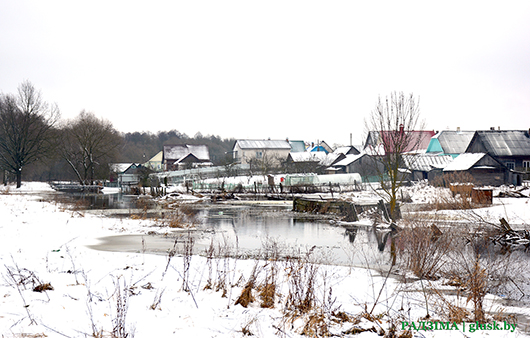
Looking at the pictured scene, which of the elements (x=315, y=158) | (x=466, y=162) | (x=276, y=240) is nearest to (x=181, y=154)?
(x=315, y=158)

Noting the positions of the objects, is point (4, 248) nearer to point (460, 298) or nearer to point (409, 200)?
point (460, 298)

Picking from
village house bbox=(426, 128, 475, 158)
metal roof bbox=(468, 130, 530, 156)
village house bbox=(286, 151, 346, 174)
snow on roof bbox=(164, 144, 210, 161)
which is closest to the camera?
metal roof bbox=(468, 130, 530, 156)

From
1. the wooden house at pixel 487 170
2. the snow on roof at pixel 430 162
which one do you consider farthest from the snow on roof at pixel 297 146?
the wooden house at pixel 487 170

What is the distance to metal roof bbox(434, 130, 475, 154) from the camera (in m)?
62.0

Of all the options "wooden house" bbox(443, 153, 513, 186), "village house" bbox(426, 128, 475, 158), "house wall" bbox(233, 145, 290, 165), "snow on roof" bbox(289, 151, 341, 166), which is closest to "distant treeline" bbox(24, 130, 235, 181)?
"house wall" bbox(233, 145, 290, 165)

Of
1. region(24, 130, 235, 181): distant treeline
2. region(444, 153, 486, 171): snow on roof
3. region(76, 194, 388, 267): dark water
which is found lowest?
region(76, 194, 388, 267): dark water

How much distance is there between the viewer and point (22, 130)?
178 feet

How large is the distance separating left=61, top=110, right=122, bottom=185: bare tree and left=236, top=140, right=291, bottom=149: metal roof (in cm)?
2325

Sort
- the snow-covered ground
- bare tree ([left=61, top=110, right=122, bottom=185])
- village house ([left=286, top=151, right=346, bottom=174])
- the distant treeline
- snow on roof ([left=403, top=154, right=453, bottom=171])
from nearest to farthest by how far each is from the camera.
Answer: the snow-covered ground → snow on roof ([left=403, top=154, right=453, bottom=171]) → bare tree ([left=61, top=110, right=122, bottom=185]) → village house ([left=286, top=151, right=346, bottom=174]) → the distant treeline

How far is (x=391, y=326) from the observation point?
6.09 meters

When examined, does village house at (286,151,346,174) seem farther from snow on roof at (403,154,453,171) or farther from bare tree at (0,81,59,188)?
bare tree at (0,81,59,188)

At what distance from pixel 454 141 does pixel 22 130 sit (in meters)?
59.7

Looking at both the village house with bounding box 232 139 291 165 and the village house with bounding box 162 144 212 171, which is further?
the village house with bounding box 162 144 212 171

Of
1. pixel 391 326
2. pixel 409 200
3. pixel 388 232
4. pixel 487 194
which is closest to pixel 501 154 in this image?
pixel 409 200
